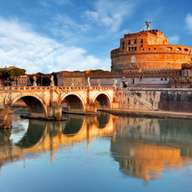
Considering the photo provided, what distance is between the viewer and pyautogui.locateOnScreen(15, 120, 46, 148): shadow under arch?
1512 centimetres

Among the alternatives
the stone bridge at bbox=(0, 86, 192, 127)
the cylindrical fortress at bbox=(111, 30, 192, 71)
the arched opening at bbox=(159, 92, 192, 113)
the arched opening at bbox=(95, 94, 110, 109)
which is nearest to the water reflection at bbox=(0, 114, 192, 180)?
the stone bridge at bbox=(0, 86, 192, 127)

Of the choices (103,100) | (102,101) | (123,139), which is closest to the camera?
(123,139)

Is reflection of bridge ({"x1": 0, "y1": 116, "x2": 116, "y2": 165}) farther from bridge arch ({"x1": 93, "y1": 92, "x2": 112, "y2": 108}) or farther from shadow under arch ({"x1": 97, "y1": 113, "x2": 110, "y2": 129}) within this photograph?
bridge arch ({"x1": 93, "y1": 92, "x2": 112, "y2": 108})

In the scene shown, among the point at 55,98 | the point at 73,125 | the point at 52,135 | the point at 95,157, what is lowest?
the point at 95,157

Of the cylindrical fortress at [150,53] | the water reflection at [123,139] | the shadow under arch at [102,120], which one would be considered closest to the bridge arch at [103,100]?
the shadow under arch at [102,120]

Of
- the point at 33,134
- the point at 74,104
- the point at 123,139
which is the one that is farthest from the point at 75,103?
the point at 123,139

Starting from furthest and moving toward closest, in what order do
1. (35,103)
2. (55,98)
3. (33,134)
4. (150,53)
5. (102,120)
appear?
(150,53), (102,120), (55,98), (35,103), (33,134)

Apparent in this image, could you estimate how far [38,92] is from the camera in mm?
21078

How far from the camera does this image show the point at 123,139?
16.7m

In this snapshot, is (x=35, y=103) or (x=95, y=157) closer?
(x=95, y=157)

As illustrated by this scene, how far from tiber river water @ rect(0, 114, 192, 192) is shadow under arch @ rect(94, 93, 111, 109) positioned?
8004 mm

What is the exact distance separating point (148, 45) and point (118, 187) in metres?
30.6

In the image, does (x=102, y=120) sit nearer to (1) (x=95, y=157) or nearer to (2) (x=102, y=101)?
(2) (x=102, y=101)

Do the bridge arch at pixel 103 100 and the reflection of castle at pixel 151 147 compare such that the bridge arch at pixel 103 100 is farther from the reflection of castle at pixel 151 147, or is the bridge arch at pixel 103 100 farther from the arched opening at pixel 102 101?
the reflection of castle at pixel 151 147
